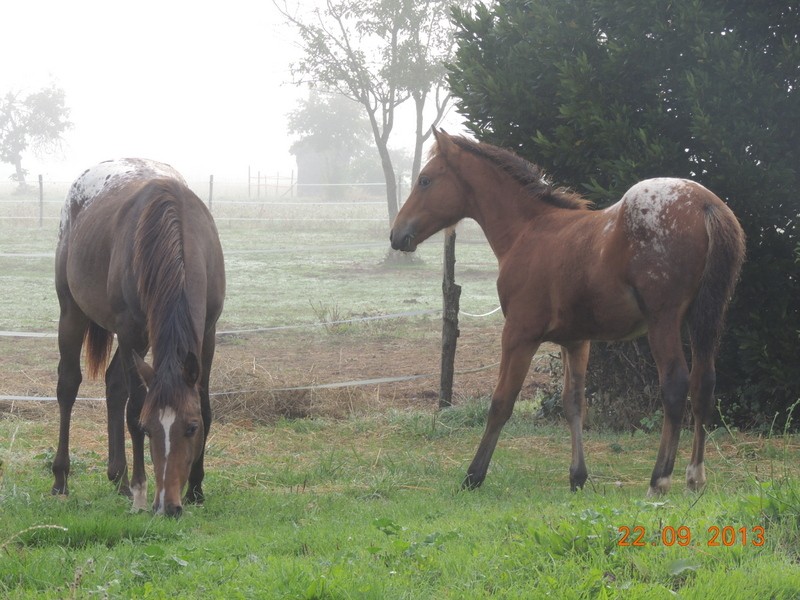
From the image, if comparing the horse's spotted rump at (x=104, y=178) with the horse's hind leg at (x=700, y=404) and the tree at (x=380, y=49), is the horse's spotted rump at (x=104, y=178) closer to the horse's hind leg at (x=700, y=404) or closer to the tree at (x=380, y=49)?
the horse's hind leg at (x=700, y=404)

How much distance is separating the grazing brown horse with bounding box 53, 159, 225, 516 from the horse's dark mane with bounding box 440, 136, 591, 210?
1950 mm

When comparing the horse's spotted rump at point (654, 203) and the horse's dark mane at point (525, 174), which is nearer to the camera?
the horse's spotted rump at point (654, 203)

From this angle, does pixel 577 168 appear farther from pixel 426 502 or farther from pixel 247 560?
pixel 247 560

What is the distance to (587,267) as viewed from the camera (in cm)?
521

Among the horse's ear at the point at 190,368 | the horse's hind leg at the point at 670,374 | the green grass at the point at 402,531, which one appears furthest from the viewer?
the horse's hind leg at the point at 670,374

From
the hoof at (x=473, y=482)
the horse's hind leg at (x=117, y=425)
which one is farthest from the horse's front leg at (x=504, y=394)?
the horse's hind leg at (x=117, y=425)

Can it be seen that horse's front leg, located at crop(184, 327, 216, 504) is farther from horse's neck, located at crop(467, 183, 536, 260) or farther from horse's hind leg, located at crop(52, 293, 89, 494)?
horse's neck, located at crop(467, 183, 536, 260)

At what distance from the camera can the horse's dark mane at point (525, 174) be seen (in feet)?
19.7

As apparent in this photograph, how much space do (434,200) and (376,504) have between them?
7.50 feet

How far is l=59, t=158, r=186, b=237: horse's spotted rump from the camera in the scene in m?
6.30

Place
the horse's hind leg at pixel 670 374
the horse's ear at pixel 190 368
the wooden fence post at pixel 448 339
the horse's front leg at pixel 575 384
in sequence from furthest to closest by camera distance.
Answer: the wooden fence post at pixel 448 339
the horse's front leg at pixel 575 384
the horse's hind leg at pixel 670 374
the horse's ear at pixel 190 368

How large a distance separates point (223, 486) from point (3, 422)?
2974 millimetres

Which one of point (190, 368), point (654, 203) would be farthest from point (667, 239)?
point (190, 368)

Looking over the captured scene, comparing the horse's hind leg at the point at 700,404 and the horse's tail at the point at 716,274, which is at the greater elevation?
the horse's tail at the point at 716,274
